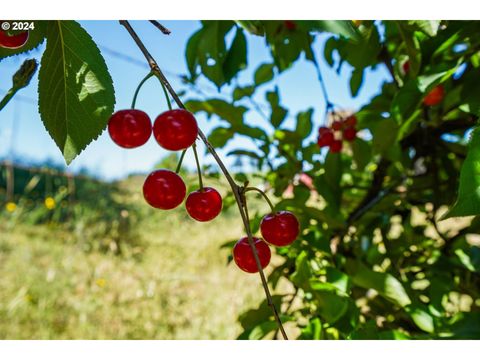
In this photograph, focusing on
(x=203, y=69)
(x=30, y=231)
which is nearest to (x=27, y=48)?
(x=203, y=69)

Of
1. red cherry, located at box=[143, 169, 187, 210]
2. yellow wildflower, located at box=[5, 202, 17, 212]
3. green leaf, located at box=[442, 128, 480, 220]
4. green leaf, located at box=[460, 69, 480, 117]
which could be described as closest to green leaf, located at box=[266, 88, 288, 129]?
green leaf, located at box=[460, 69, 480, 117]

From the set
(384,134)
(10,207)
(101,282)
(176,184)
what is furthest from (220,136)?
(10,207)

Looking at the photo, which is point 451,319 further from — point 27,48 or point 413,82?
point 27,48

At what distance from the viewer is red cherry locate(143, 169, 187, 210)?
478mm

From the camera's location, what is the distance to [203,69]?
32.0 inches

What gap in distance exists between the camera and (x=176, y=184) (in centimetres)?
48

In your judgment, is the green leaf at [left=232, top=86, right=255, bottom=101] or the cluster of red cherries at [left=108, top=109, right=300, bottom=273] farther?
the green leaf at [left=232, top=86, right=255, bottom=101]

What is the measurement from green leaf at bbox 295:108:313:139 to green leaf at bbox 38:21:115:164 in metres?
0.63

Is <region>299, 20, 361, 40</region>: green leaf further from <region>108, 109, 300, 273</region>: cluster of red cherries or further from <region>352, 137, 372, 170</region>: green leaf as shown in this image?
<region>352, 137, 372, 170</region>: green leaf

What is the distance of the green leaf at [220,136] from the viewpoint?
1097mm

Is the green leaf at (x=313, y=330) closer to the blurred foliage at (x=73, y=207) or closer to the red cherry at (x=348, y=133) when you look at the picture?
the red cherry at (x=348, y=133)

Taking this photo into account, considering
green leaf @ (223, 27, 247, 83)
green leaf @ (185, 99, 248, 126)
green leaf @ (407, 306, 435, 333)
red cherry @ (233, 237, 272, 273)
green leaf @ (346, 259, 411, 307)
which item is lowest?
green leaf @ (407, 306, 435, 333)

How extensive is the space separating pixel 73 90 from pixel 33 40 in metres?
0.08
